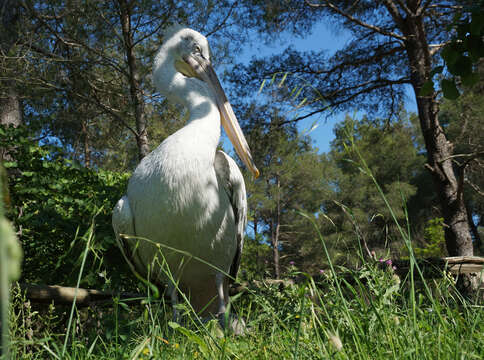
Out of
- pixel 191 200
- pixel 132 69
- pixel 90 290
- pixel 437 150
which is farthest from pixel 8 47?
pixel 437 150

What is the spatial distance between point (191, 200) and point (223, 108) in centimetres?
116

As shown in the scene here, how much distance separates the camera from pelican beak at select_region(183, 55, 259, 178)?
337 centimetres

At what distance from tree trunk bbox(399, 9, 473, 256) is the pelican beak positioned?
3476mm

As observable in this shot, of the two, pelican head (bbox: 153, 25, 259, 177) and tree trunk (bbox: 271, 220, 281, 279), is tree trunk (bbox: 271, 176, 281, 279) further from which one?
pelican head (bbox: 153, 25, 259, 177)

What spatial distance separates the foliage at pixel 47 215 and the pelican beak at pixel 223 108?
1.31 metres

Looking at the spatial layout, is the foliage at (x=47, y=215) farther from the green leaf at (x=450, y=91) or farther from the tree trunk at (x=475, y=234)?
the tree trunk at (x=475, y=234)

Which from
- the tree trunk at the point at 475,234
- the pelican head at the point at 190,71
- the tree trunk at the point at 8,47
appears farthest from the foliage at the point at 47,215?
the tree trunk at the point at 475,234

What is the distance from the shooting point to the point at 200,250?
9.17ft

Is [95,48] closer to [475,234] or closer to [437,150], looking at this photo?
[437,150]

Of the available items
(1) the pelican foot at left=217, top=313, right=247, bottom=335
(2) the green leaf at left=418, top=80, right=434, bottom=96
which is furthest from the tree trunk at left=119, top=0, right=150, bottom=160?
(2) the green leaf at left=418, top=80, right=434, bottom=96

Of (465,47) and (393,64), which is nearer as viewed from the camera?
(465,47)

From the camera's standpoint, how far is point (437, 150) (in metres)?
5.94

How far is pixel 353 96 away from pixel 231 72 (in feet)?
7.18

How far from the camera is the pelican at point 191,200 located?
2631 millimetres
